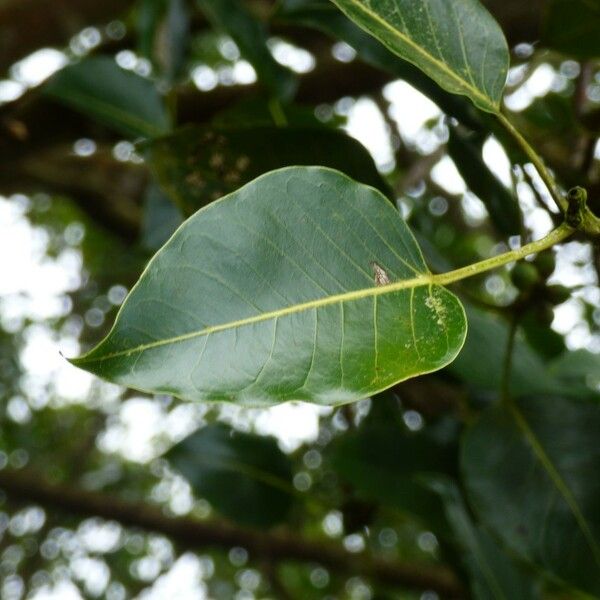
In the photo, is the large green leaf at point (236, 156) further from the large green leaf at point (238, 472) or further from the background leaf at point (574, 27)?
the large green leaf at point (238, 472)

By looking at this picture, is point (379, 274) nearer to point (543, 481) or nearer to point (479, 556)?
point (543, 481)

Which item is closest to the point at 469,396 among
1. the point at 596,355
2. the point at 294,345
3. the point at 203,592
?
the point at 596,355

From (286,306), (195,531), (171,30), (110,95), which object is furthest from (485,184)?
(195,531)

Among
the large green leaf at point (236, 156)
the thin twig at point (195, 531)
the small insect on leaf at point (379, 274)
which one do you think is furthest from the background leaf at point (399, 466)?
the thin twig at point (195, 531)

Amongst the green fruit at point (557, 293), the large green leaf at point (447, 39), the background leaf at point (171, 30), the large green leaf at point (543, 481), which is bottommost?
the large green leaf at point (543, 481)

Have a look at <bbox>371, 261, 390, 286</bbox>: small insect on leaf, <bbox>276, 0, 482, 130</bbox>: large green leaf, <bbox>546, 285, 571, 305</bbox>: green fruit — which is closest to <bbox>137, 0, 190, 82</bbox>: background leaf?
<bbox>276, 0, 482, 130</bbox>: large green leaf
